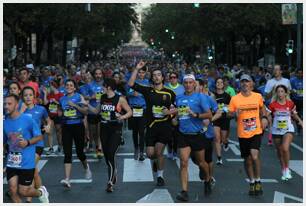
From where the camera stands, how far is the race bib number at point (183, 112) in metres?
9.05

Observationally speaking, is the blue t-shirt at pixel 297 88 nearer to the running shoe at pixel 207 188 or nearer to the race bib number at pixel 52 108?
the race bib number at pixel 52 108

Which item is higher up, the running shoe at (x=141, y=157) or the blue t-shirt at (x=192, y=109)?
the blue t-shirt at (x=192, y=109)

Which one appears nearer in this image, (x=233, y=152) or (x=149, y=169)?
(x=149, y=169)

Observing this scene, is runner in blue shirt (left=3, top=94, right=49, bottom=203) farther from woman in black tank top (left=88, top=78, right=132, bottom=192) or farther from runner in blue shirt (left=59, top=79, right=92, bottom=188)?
runner in blue shirt (left=59, top=79, right=92, bottom=188)

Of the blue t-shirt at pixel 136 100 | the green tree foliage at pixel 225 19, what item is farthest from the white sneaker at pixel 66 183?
the green tree foliage at pixel 225 19

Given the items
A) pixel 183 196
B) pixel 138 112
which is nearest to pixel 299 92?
pixel 138 112

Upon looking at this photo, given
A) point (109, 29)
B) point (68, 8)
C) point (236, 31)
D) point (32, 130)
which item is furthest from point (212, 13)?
point (32, 130)

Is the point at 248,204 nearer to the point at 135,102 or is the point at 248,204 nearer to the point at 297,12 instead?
the point at 135,102

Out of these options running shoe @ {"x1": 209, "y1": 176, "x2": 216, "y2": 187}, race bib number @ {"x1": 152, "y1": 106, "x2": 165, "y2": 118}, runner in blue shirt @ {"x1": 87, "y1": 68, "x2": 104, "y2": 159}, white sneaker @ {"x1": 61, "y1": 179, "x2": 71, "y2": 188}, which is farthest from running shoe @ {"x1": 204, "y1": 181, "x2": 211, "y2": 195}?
runner in blue shirt @ {"x1": 87, "y1": 68, "x2": 104, "y2": 159}

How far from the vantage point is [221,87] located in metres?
12.4

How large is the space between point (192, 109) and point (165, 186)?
1.51m

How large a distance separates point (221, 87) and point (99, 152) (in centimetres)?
264

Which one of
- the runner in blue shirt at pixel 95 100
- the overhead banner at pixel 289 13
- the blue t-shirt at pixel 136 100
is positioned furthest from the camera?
the overhead banner at pixel 289 13

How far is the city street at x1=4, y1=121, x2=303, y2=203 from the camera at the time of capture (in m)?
9.09
